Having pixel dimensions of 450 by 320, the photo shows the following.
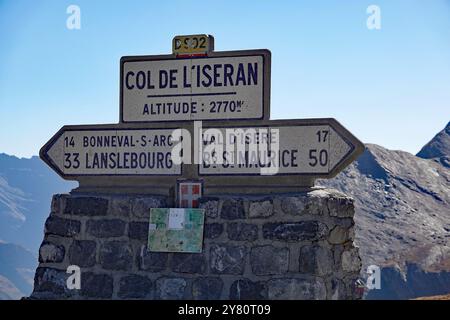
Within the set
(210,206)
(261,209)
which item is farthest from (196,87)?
(261,209)

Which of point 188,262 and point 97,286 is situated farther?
point 97,286

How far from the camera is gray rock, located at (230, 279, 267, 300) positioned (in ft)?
20.9

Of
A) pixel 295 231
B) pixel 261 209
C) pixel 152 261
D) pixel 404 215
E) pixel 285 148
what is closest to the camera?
pixel 295 231

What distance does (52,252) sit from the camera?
7125 millimetres

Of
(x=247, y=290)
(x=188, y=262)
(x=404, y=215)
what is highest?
(x=404, y=215)

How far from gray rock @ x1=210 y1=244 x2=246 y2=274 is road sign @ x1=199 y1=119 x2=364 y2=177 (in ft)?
2.36

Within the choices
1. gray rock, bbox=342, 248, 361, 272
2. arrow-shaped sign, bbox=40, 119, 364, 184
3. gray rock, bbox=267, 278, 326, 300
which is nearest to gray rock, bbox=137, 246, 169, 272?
arrow-shaped sign, bbox=40, 119, 364, 184

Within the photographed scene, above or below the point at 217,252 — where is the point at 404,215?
above

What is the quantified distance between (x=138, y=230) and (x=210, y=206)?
78cm

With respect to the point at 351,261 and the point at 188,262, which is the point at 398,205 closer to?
the point at 351,261

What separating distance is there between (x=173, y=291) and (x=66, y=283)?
3.79 feet

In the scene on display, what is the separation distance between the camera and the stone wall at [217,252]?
6.36 metres

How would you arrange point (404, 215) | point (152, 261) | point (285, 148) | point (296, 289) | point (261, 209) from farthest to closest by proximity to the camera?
point (404, 215), point (152, 261), point (285, 148), point (261, 209), point (296, 289)
